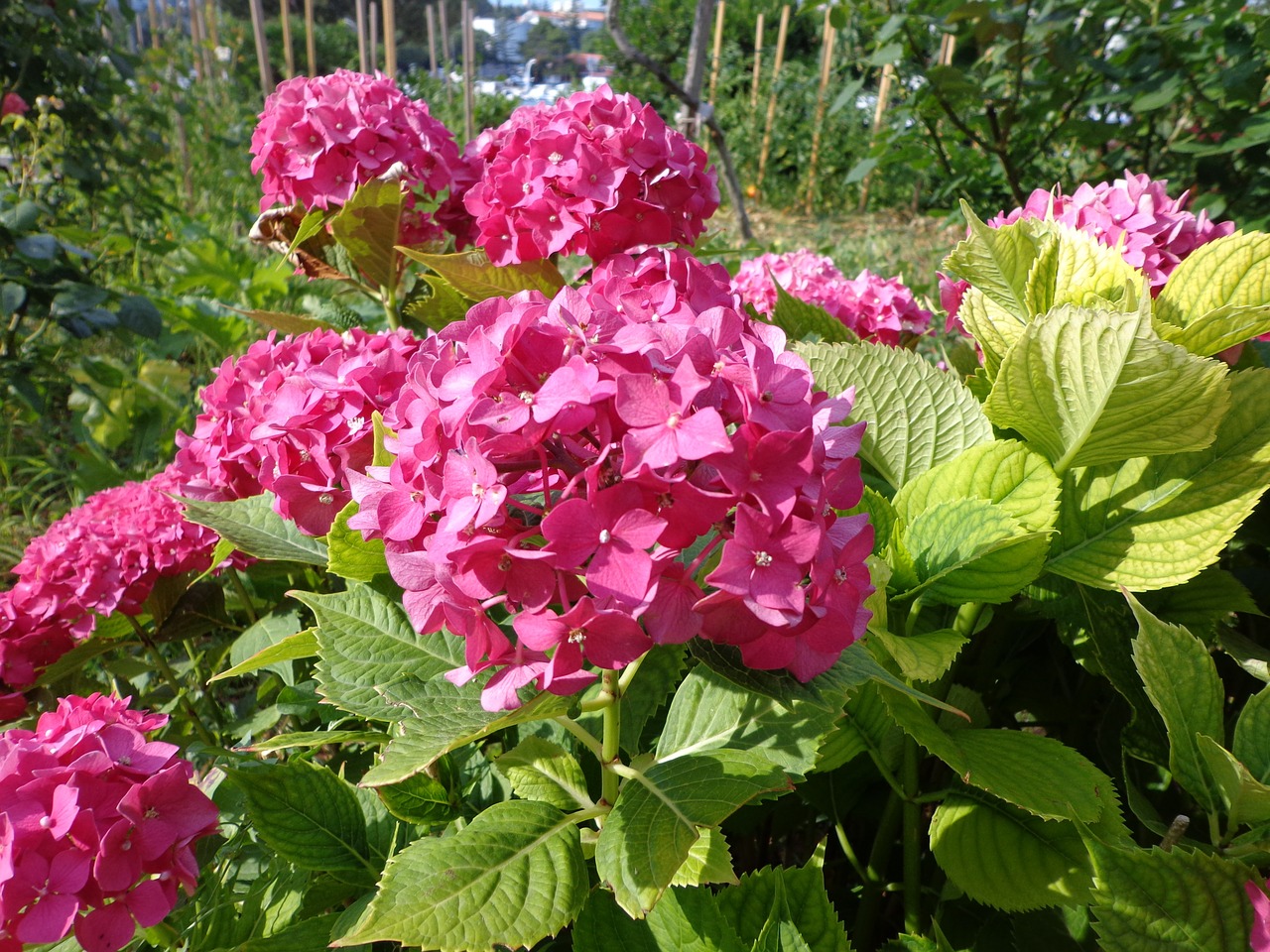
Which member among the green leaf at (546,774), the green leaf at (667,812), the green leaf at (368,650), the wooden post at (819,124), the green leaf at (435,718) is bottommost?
the wooden post at (819,124)

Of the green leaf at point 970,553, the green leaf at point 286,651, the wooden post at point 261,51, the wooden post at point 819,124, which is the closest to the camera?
the green leaf at point 970,553

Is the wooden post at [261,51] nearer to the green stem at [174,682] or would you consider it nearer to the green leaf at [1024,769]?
the green stem at [174,682]

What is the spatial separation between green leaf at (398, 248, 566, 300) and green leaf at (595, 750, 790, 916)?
2.68 ft

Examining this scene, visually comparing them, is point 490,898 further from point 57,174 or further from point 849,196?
point 849,196

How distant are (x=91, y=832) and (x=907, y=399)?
117 cm

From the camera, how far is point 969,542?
3.24 feet

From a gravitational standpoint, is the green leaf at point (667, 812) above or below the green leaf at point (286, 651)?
above

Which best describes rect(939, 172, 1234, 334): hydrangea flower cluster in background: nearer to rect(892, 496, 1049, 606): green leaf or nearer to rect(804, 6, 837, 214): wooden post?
rect(892, 496, 1049, 606): green leaf

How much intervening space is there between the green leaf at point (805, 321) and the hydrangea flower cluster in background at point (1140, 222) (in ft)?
1.05

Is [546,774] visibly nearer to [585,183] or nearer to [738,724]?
[738,724]

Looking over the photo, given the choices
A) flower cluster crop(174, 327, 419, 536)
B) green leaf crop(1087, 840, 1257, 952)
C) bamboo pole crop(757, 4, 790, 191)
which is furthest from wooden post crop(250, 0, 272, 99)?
green leaf crop(1087, 840, 1257, 952)

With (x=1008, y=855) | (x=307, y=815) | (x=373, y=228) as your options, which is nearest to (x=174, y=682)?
(x=307, y=815)

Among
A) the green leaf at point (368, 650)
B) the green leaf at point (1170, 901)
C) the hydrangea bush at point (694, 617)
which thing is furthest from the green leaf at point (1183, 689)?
the green leaf at point (368, 650)

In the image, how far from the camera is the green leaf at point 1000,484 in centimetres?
107
